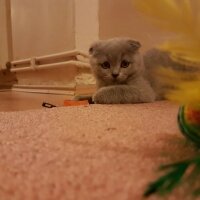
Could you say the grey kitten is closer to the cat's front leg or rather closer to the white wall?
the cat's front leg

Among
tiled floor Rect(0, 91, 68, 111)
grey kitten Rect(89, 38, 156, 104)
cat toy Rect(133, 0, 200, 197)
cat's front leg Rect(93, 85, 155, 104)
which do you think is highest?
cat toy Rect(133, 0, 200, 197)

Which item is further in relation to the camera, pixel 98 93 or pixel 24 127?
pixel 98 93

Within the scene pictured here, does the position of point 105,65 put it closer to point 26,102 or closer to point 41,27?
point 26,102

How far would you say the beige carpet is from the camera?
0.98ft

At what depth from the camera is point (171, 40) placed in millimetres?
397

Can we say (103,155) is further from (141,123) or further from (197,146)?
(141,123)

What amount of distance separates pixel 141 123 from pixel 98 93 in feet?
1.60

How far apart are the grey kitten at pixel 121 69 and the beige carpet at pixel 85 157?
470mm

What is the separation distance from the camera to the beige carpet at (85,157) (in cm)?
30

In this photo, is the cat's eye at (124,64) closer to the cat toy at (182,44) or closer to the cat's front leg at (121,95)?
the cat's front leg at (121,95)

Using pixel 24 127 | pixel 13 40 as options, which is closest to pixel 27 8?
pixel 13 40

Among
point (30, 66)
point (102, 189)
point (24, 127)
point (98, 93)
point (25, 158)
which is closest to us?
point (102, 189)

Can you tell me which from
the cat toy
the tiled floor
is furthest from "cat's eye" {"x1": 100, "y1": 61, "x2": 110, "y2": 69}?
the cat toy

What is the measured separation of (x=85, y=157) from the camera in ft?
1.32
